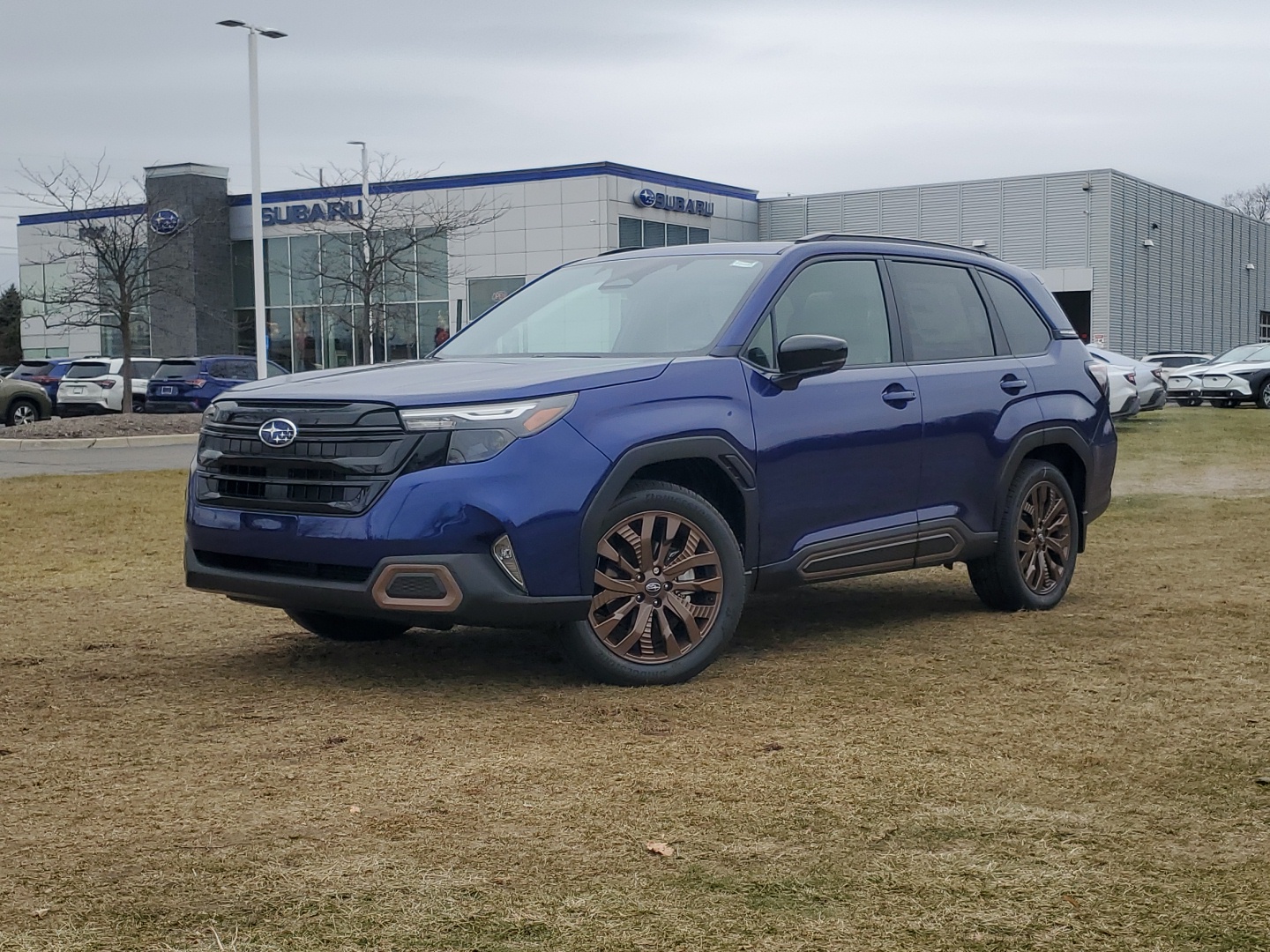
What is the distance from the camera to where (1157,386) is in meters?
28.7

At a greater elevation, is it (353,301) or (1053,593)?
(353,301)

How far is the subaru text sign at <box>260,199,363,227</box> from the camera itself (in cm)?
4925

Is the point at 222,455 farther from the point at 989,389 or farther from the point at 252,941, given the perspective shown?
the point at 989,389

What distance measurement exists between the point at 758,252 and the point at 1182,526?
620 cm

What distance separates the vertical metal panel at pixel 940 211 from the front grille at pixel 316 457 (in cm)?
5120

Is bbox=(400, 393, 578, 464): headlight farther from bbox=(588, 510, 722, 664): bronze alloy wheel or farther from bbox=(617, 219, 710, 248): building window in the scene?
bbox=(617, 219, 710, 248): building window

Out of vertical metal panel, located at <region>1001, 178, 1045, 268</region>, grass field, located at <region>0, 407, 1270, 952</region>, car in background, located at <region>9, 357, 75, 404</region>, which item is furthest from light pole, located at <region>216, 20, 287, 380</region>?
vertical metal panel, located at <region>1001, 178, 1045, 268</region>

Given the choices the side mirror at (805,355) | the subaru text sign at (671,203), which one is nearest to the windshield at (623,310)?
the side mirror at (805,355)

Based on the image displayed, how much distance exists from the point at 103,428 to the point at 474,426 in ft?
71.7

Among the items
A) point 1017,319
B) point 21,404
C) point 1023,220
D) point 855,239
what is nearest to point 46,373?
point 21,404

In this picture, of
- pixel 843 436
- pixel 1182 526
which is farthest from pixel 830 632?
pixel 1182 526

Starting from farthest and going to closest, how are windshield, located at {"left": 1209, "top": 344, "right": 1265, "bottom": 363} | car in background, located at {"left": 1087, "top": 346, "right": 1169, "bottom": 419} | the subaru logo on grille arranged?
windshield, located at {"left": 1209, "top": 344, "right": 1265, "bottom": 363} → car in background, located at {"left": 1087, "top": 346, "right": 1169, "bottom": 419} → the subaru logo on grille

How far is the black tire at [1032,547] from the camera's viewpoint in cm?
773

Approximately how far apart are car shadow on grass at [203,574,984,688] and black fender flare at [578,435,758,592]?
1.59 feet
